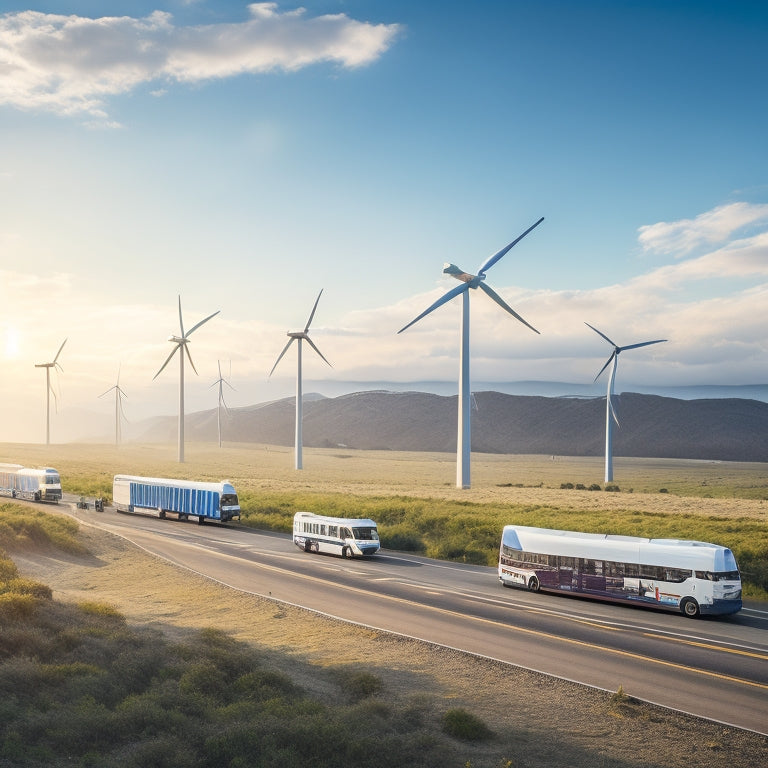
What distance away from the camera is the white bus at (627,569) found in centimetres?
3456

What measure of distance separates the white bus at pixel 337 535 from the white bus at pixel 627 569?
1275 centimetres

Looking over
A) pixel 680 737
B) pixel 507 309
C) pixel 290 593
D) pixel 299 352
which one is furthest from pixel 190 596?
pixel 299 352

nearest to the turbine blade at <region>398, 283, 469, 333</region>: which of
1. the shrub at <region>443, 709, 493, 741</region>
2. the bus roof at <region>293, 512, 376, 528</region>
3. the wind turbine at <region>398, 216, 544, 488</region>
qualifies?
the wind turbine at <region>398, 216, 544, 488</region>

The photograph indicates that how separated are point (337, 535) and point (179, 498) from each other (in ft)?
94.7

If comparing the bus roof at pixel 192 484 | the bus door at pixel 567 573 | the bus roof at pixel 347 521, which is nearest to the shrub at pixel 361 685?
the bus door at pixel 567 573

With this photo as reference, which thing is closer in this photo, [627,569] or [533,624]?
[533,624]

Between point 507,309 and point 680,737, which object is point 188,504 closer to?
point 507,309

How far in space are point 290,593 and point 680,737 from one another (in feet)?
75.9

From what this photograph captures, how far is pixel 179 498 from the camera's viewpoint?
253ft

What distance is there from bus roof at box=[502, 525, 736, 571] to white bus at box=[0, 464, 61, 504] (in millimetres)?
63234

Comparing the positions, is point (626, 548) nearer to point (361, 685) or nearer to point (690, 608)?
point (690, 608)

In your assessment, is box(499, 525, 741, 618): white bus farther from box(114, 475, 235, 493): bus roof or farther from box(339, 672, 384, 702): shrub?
box(114, 475, 235, 493): bus roof

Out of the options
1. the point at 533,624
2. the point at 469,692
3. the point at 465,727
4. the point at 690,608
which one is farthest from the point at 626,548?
the point at 465,727

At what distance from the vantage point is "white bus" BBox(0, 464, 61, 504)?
87562 millimetres
